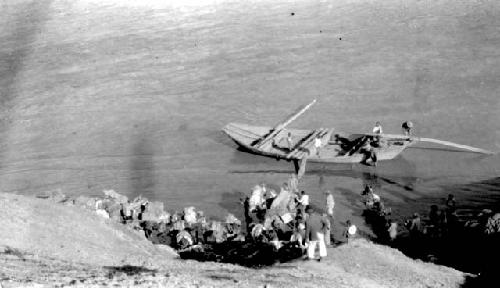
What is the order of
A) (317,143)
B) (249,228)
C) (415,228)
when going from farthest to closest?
(317,143), (249,228), (415,228)

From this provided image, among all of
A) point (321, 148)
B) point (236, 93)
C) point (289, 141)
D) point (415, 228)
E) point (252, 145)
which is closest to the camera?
point (415, 228)

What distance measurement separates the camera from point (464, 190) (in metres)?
23.6

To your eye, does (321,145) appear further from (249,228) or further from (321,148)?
(249,228)

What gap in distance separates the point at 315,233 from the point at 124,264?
505cm

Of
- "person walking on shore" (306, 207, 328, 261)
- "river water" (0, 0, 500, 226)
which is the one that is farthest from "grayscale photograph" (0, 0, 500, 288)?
"river water" (0, 0, 500, 226)

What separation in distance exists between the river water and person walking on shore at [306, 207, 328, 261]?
27.7ft

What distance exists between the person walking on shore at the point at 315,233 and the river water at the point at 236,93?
846cm

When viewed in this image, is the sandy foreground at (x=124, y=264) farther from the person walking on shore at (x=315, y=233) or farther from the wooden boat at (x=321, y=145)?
the wooden boat at (x=321, y=145)

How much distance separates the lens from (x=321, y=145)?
2670cm

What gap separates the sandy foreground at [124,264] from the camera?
11219mm

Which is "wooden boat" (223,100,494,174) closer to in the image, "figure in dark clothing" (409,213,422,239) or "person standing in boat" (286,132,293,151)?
"person standing in boat" (286,132,293,151)

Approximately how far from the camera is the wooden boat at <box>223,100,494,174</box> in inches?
1016

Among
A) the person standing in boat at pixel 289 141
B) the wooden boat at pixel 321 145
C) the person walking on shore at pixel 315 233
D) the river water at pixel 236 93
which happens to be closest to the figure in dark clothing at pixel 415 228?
the river water at pixel 236 93

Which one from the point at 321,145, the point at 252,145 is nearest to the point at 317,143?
the point at 321,145
